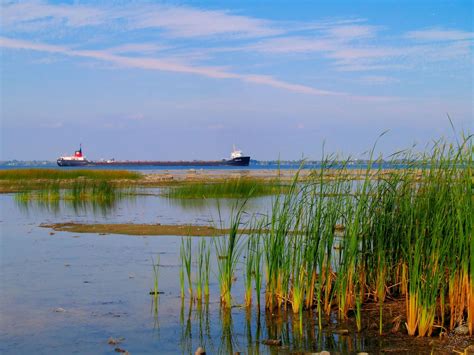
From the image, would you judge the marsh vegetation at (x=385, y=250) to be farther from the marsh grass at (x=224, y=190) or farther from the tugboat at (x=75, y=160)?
the tugboat at (x=75, y=160)

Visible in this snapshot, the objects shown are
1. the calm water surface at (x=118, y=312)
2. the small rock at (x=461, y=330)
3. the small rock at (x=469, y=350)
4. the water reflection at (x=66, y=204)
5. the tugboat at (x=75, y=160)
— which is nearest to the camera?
the small rock at (x=469, y=350)

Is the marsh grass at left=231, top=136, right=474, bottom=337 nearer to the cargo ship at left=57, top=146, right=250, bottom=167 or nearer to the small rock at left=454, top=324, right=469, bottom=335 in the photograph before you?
the small rock at left=454, top=324, right=469, bottom=335

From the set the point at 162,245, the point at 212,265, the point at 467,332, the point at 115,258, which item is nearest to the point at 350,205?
the point at 467,332

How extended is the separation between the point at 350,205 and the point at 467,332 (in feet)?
6.79

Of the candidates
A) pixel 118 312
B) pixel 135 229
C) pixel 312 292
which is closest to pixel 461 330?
pixel 312 292

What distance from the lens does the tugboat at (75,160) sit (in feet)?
369

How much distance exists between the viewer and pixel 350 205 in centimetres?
845

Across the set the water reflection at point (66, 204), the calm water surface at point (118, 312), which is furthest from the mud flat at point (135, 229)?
the water reflection at point (66, 204)

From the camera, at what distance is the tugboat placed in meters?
112

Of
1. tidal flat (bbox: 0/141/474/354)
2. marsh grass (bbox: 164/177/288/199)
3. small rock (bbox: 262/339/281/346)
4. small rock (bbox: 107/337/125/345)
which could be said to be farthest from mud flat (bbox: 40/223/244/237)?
marsh grass (bbox: 164/177/288/199)

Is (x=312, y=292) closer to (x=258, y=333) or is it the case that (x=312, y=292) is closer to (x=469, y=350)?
(x=258, y=333)

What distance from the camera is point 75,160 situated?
114m

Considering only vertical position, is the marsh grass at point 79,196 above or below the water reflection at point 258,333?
above

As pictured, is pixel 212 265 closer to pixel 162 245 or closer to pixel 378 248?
pixel 162 245
